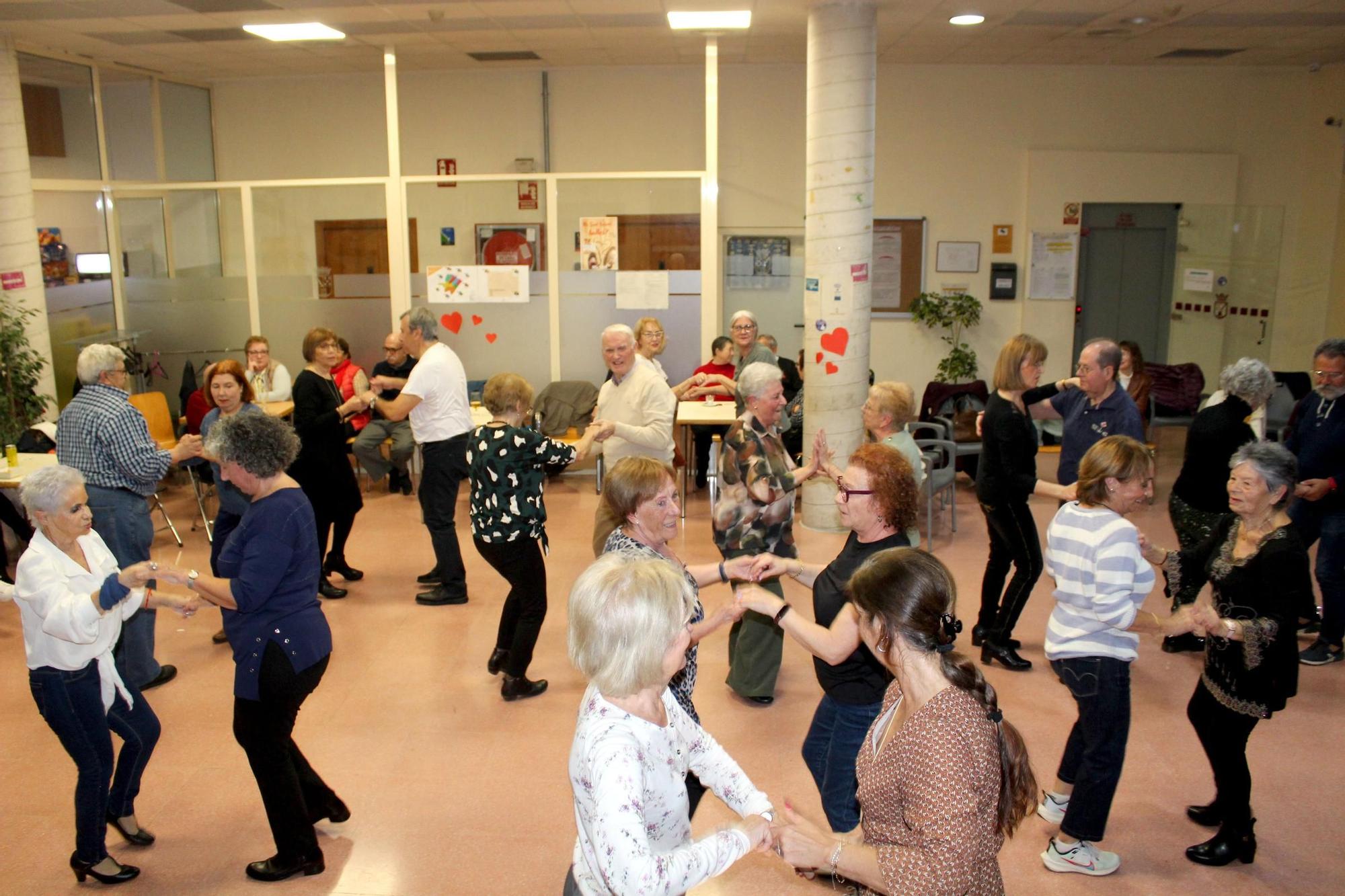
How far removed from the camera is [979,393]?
8938mm

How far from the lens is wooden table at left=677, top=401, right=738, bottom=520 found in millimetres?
7578

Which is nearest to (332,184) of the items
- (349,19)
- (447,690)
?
(349,19)

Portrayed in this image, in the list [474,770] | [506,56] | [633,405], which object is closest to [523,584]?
[474,770]

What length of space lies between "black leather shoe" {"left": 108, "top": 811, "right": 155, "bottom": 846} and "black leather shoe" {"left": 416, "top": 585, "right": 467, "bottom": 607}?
246 cm

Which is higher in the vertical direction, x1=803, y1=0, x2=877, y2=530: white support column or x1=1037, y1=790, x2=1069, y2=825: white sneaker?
x1=803, y1=0, x2=877, y2=530: white support column

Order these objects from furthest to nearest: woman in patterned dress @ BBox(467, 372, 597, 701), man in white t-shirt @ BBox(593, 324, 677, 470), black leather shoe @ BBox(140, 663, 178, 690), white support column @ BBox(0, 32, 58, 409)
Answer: white support column @ BBox(0, 32, 58, 409) → man in white t-shirt @ BBox(593, 324, 677, 470) → black leather shoe @ BBox(140, 663, 178, 690) → woman in patterned dress @ BBox(467, 372, 597, 701)

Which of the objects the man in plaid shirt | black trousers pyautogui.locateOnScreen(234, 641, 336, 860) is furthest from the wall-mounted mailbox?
black trousers pyautogui.locateOnScreen(234, 641, 336, 860)

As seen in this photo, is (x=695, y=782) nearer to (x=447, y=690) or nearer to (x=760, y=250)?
(x=447, y=690)

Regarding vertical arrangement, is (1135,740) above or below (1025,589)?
below

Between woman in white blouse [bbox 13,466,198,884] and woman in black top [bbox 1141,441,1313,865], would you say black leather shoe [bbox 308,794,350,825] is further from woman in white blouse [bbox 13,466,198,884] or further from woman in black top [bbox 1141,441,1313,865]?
woman in black top [bbox 1141,441,1313,865]

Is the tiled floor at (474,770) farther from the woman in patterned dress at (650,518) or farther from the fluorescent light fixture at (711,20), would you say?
the fluorescent light fixture at (711,20)

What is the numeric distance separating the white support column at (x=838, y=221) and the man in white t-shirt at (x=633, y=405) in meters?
2.11

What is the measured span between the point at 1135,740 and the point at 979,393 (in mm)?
4904

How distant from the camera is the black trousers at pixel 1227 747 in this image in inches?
132
